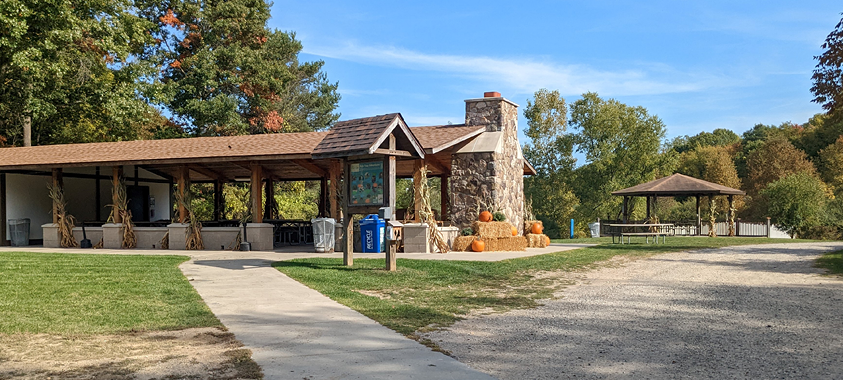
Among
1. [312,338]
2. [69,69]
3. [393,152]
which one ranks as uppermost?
[69,69]

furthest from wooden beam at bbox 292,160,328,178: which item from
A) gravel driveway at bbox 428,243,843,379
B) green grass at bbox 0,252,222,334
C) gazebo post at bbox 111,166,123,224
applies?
gravel driveway at bbox 428,243,843,379

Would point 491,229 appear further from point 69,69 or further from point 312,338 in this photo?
point 69,69

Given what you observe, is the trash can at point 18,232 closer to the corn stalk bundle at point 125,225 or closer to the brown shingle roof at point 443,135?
the corn stalk bundle at point 125,225

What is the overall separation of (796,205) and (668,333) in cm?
3067

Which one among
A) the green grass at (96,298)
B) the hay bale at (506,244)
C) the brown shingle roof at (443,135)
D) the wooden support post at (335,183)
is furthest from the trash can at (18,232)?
the hay bale at (506,244)

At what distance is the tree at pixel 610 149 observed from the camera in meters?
42.8

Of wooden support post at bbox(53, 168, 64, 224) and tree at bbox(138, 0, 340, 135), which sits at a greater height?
tree at bbox(138, 0, 340, 135)

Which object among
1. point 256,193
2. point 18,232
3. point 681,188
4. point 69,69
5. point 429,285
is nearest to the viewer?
point 429,285

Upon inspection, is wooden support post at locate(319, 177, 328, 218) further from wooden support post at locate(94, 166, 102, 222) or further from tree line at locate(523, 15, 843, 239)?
tree line at locate(523, 15, 843, 239)

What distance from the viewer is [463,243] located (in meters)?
17.8

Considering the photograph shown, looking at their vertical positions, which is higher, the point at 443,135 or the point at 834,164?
the point at 834,164

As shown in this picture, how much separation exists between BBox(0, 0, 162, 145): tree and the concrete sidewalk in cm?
1407

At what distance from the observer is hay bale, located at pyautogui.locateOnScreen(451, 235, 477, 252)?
17.8m

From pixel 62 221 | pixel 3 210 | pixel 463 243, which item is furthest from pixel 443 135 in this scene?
pixel 3 210
